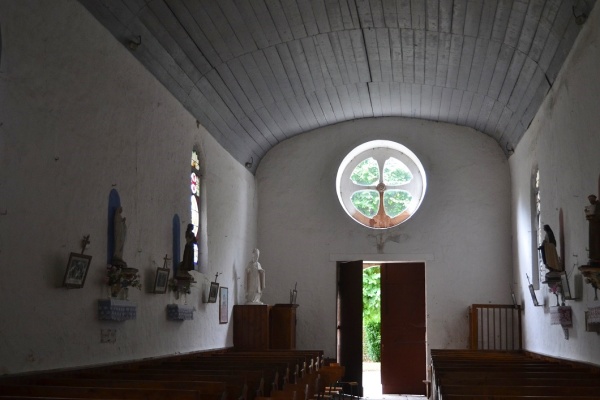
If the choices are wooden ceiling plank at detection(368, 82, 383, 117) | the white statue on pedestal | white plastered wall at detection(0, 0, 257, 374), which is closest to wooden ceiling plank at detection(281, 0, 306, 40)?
white plastered wall at detection(0, 0, 257, 374)

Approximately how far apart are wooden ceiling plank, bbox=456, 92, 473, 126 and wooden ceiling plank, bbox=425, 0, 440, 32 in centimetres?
308

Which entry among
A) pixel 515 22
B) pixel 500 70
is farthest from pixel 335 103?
pixel 515 22

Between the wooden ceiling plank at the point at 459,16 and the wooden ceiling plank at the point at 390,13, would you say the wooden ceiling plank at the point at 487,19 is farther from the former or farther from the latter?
the wooden ceiling plank at the point at 390,13

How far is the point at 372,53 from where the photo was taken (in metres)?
12.6

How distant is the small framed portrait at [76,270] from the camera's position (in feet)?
25.5

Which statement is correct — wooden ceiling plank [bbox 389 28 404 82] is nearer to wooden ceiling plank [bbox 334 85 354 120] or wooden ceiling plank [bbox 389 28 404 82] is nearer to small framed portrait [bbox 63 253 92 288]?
wooden ceiling plank [bbox 334 85 354 120]

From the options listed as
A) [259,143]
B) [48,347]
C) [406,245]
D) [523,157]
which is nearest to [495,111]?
[523,157]

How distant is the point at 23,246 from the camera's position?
702 cm

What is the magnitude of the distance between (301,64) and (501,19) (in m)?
3.48

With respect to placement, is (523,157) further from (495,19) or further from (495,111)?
(495,19)

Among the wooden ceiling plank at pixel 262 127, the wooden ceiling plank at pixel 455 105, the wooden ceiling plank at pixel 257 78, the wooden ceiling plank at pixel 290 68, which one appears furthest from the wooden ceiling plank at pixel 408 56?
the wooden ceiling plank at pixel 262 127

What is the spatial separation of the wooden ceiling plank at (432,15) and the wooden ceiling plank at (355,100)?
126 inches

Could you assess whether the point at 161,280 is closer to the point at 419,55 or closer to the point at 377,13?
the point at 377,13

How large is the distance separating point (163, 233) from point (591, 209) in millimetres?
5530
